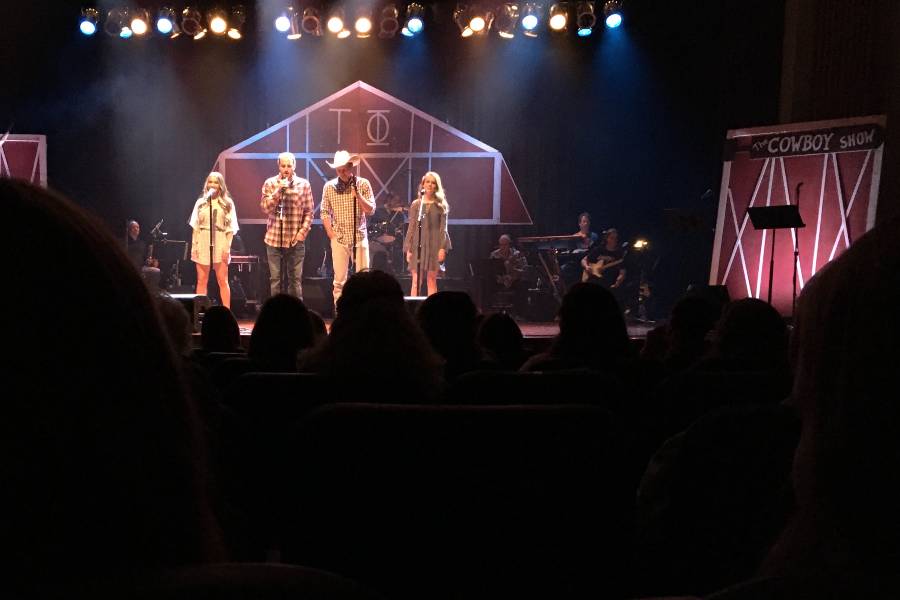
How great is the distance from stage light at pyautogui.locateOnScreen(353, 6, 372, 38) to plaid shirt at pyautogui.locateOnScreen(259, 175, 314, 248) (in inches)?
112

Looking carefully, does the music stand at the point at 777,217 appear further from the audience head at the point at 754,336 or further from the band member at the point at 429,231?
the audience head at the point at 754,336

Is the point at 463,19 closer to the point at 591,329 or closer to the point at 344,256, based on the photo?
the point at 344,256

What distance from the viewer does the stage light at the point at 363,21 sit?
10648 millimetres

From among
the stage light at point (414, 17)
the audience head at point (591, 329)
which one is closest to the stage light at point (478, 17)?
the stage light at point (414, 17)

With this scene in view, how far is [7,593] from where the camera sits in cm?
50

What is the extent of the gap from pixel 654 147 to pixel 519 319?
319 cm

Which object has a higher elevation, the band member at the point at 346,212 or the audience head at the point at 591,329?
the band member at the point at 346,212

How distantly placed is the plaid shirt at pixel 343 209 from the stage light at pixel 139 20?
12.6 ft

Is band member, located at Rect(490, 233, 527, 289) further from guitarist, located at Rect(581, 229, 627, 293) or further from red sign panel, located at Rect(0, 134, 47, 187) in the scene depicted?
red sign panel, located at Rect(0, 134, 47, 187)

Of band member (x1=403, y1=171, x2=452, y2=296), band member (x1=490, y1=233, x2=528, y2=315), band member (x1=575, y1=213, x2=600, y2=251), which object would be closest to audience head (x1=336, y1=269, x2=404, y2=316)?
band member (x1=403, y1=171, x2=452, y2=296)

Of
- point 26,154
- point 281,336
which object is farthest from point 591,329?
point 26,154

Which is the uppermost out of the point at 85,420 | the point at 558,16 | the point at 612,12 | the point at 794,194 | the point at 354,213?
the point at 612,12

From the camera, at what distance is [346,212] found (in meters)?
8.88

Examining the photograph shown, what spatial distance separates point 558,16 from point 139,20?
17.9ft
